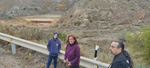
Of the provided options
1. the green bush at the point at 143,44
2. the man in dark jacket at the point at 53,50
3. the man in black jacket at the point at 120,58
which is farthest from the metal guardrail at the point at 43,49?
the green bush at the point at 143,44

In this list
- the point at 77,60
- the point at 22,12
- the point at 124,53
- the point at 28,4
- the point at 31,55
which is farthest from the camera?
the point at 28,4

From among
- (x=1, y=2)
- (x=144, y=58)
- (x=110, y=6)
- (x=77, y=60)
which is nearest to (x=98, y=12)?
(x=110, y=6)

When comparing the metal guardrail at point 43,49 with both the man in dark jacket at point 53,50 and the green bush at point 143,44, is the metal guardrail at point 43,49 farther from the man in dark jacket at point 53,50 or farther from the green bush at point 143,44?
the green bush at point 143,44

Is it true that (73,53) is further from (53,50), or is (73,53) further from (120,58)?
(120,58)

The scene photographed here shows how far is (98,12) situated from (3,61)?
24544mm

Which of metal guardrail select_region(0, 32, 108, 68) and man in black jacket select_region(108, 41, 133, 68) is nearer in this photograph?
man in black jacket select_region(108, 41, 133, 68)

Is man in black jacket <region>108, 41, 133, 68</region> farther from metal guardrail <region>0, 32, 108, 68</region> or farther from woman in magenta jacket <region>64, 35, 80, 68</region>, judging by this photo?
woman in magenta jacket <region>64, 35, 80, 68</region>

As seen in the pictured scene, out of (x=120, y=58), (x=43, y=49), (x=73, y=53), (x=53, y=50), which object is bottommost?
(x=43, y=49)

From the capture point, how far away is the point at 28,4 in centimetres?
5275

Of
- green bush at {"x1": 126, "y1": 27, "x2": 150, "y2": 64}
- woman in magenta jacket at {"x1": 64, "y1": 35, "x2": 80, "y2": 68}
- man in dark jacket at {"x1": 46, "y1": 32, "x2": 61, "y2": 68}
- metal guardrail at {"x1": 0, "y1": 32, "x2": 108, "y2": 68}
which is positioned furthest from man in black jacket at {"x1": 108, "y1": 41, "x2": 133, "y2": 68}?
green bush at {"x1": 126, "y1": 27, "x2": 150, "y2": 64}

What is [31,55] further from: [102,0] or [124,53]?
[102,0]

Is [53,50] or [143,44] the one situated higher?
[53,50]

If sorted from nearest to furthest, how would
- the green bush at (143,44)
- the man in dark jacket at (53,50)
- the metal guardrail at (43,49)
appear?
1. the metal guardrail at (43,49)
2. the man in dark jacket at (53,50)
3. the green bush at (143,44)

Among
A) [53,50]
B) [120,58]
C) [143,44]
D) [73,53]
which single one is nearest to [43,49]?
[53,50]
